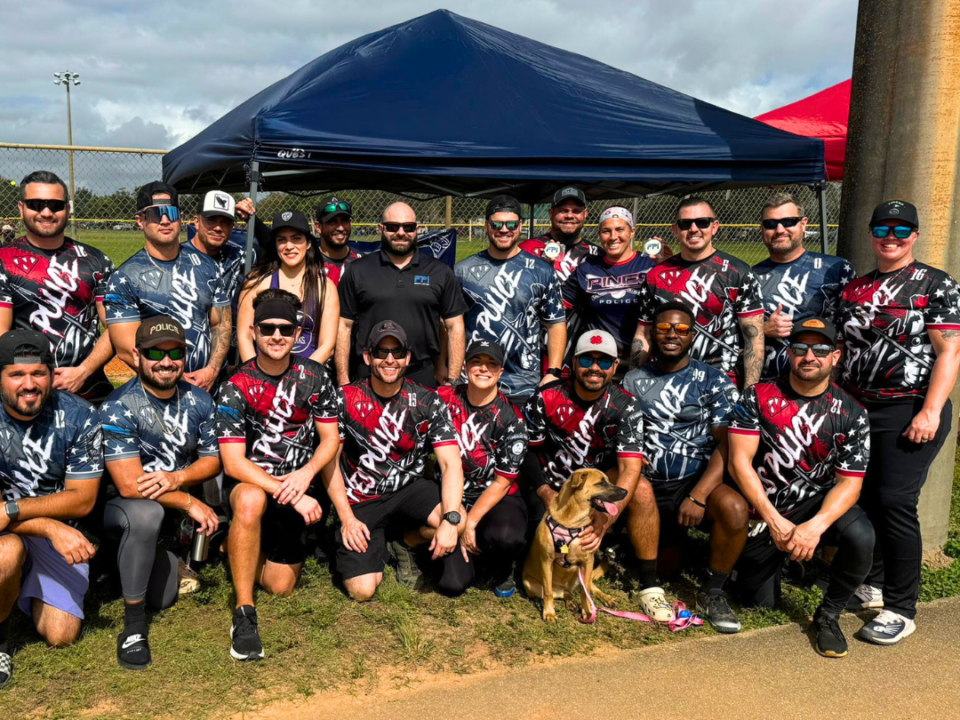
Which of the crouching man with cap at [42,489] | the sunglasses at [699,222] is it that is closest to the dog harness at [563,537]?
the sunglasses at [699,222]

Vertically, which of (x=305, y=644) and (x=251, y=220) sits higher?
(x=251, y=220)

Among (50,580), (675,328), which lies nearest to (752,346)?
(675,328)

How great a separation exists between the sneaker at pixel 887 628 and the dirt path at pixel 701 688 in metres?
0.04

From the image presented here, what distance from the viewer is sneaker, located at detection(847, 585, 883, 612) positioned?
13.8ft

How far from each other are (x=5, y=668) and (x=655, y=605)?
3.16m

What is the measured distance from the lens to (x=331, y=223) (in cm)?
542

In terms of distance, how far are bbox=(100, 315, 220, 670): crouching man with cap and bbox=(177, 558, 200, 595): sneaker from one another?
0.52ft

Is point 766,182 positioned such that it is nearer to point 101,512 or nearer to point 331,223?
point 331,223

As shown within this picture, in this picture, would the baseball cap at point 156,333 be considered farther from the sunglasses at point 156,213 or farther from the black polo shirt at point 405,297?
the black polo shirt at point 405,297

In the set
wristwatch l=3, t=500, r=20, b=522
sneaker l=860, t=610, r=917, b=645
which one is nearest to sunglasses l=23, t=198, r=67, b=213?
wristwatch l=3, t=500, r=20, b=522

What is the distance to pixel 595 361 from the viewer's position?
13.8 ft

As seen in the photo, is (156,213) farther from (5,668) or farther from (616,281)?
(616,281)

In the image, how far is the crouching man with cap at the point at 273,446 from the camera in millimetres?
3855

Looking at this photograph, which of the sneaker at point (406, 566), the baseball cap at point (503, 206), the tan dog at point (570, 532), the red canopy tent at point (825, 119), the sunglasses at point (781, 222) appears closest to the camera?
the tan dog at point (570, 532)
